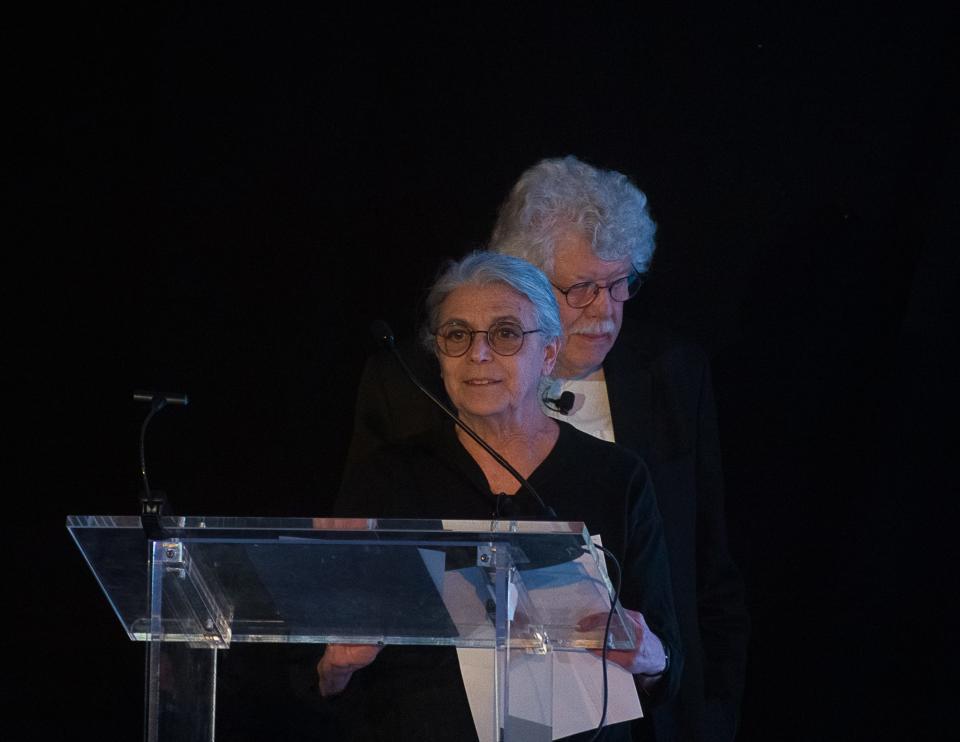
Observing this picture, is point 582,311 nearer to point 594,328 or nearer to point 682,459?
point 594,328

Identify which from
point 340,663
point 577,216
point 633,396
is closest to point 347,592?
point 340,663

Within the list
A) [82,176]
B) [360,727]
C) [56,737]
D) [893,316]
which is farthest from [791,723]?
[82,176]

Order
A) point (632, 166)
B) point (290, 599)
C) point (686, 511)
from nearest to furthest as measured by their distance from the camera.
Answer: point (290, 599) → point (686, 511) → point (632, 166)

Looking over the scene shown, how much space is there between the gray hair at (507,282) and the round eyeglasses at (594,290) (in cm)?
32

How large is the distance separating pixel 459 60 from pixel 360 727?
1900mm

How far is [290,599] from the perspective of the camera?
1.78 metres

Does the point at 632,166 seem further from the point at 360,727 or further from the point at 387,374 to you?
the point at 360,727

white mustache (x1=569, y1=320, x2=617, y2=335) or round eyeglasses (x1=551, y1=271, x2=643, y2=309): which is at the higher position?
round eyeglasses (x1=551, y1=271, x2=643, y2=309)

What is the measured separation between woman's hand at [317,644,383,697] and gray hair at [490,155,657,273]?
1293mm

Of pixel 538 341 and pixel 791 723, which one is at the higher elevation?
pixel 538 341

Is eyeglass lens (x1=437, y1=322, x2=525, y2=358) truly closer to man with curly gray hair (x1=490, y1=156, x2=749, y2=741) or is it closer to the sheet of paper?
man with curly gray hair (x1=490, y1=156, x2=749, y2=741)

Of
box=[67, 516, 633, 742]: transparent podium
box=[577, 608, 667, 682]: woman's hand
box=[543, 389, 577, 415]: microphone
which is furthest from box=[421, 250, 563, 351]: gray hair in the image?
box=[67, 516, 633, 742]: transparent podium

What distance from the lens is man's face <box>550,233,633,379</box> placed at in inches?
114

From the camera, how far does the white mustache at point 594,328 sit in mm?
2896
